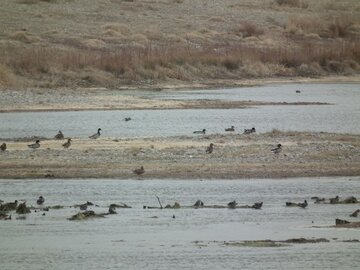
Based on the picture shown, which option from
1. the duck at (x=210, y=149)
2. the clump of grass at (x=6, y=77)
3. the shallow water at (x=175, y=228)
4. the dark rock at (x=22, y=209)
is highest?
the clump of grass at (x=6, y=77)

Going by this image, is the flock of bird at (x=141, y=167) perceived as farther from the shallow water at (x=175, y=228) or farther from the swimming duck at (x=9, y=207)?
the swimming duck at (x=9, y=207)

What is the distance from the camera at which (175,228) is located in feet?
62.3

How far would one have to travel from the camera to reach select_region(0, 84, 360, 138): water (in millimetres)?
31359

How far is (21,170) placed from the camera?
2480 centimetres

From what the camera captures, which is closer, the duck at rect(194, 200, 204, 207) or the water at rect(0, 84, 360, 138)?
the duck at rect(194, 200, 204, 207)

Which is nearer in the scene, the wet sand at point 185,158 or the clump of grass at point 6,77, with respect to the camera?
the wet sand at point 185,158

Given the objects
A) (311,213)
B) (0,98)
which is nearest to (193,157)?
(311,213)

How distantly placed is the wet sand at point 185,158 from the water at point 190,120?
2398 mm

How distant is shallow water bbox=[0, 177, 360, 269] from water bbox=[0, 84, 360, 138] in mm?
7193

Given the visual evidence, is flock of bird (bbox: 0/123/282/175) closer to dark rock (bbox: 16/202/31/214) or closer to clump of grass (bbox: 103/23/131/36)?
Answer: dark rock (bbox: 16/202/31/214)

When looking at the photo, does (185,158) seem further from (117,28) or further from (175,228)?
(117,28)

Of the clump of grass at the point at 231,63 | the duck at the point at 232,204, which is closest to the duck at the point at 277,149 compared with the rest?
the duck at the point at 232,204

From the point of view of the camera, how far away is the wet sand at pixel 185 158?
24609mm

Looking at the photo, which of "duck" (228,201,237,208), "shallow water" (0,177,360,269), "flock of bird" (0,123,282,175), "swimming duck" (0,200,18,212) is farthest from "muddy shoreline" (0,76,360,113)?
"duck" (228,201,237,208)
